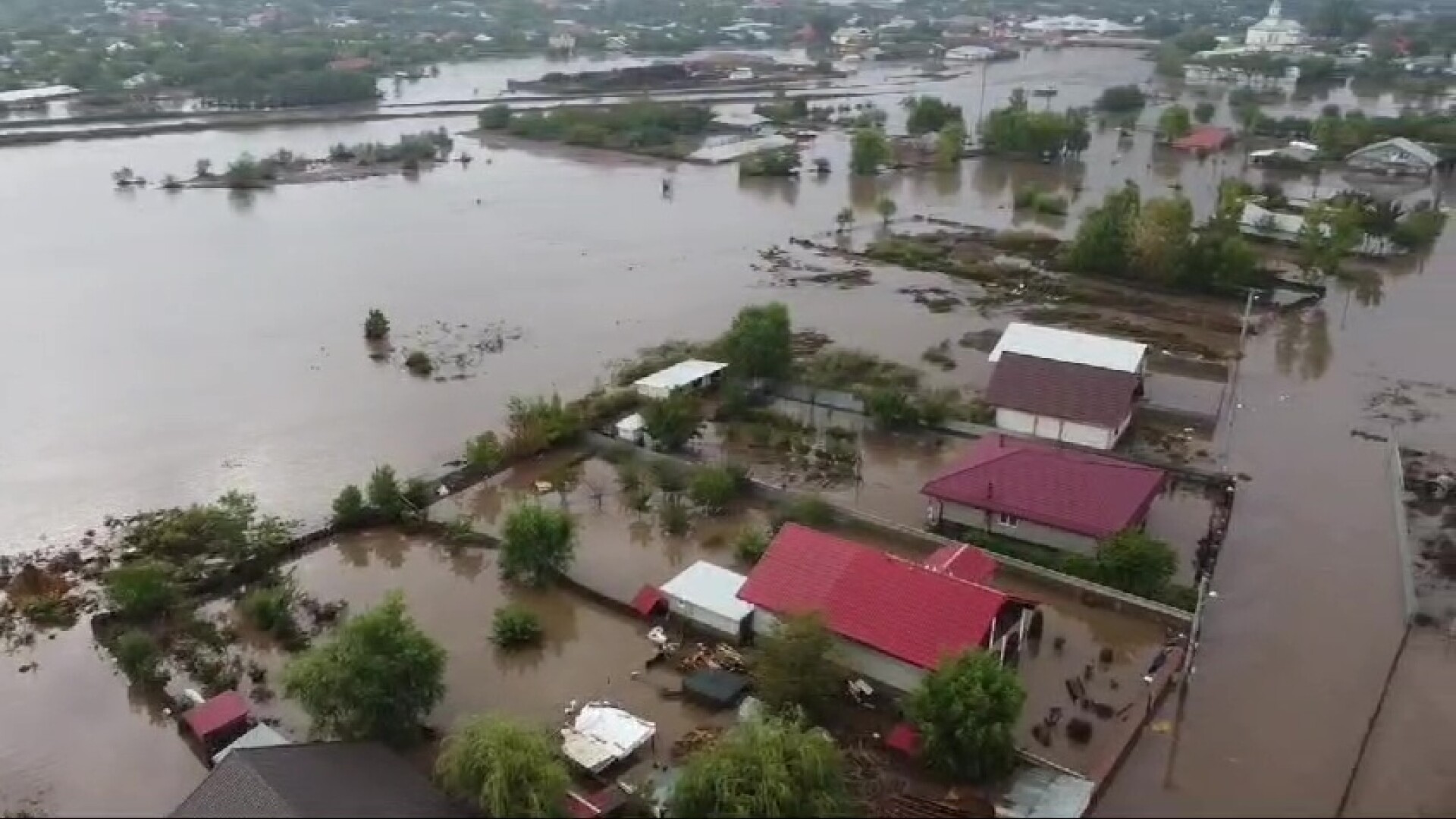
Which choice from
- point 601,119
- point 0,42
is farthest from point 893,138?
point 0,42

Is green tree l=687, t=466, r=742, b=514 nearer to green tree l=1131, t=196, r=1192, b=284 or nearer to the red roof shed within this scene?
the red roof shed

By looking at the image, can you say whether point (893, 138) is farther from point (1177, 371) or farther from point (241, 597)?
point (241, 597)

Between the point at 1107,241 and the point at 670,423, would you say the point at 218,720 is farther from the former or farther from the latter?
the point at 1107,241

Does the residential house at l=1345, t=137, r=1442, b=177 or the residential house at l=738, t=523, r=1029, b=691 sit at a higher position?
the residential house at l=1345, t=137, r=1442, b=177

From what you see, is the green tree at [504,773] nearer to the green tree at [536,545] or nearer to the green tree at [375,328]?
the green tree at [536,545]

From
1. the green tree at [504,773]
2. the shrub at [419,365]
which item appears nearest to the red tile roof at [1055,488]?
the green tree at [504,773]

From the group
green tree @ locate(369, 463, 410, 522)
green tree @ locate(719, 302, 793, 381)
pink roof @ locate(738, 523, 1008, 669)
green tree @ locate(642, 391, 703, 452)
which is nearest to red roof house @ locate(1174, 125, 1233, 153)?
green tree @ locate(719, 302, 793, 381)

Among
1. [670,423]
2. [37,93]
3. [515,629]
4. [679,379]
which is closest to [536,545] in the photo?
[515,629]
